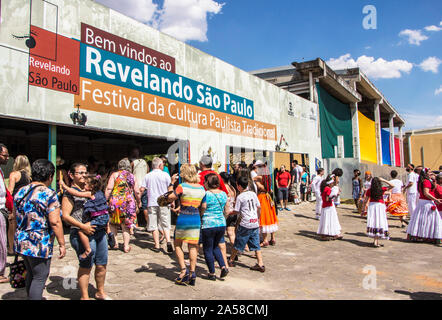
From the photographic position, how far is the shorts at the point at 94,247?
131 inches

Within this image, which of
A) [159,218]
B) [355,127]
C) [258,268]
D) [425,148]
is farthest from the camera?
[425,148]

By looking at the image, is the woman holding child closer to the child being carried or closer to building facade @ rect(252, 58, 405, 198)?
the child being carried

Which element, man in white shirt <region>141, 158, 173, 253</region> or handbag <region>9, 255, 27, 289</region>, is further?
man in white shirt <region>141, 158, 173, 253</region>

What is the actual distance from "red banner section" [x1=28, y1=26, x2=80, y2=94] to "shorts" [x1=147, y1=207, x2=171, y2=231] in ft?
9.80

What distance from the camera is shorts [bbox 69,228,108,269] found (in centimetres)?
333

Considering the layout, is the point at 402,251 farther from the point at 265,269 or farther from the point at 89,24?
the point at 89,24

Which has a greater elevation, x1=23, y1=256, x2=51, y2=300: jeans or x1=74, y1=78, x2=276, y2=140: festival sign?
x1=74, y1=78, x2=276, y2=140: festival sign

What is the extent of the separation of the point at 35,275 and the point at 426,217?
7603 mm

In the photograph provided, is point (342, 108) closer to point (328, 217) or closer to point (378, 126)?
point (378, 126)

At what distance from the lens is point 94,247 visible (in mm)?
3408

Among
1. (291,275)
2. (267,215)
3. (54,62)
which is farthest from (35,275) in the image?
(54,62)

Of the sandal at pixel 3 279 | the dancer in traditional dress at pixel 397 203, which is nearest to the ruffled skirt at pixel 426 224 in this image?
the dancer in traditional dress at pixel 397 203

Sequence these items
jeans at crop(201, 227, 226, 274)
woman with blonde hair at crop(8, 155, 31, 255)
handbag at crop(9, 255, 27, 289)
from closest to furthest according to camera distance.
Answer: handbag at crop(9, 255, 27, 289) < jeans at crop(201, 227, 226, 274) < woman with blonde hair at crop(8, 155, 31, 255)

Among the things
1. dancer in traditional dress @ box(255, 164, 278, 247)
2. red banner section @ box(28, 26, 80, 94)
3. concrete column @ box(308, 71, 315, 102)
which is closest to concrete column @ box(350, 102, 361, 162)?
concrete column @ box(308, 71, 315, 102)
